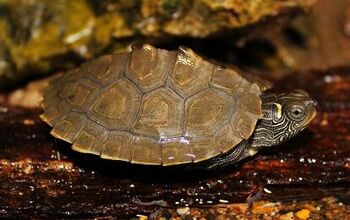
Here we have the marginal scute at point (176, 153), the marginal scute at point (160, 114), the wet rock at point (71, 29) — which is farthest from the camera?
the wet rock at point (71, 29)

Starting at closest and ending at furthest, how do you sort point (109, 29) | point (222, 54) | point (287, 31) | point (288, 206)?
point (288, 206)
point (109, 29)
point (222, 54)
point (287, 31)

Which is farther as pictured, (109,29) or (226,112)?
(109,29)

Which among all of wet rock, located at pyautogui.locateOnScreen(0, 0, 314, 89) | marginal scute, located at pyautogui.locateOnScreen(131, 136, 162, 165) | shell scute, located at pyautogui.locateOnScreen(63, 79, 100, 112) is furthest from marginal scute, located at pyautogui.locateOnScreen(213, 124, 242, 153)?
wet rock, located at pyautogui.locateOnScreen(0, 0, 314, 89)

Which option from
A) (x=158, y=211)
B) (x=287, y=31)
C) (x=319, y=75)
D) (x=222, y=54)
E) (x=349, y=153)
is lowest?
(x=158, y=211)

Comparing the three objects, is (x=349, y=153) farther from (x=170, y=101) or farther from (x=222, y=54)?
(x=222, y=54)

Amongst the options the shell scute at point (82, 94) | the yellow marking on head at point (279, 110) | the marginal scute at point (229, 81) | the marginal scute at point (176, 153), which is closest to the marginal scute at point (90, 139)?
the shell scute at point (82, 94)

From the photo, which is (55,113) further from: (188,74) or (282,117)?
(282,117)

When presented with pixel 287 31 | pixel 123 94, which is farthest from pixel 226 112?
pixel 287 31

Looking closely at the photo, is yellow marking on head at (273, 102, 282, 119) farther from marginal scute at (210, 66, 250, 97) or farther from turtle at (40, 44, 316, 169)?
marginal scute at (210, 66, 250, 97)

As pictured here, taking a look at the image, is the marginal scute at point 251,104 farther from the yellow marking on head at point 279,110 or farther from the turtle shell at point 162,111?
the yellow marking on head at point 279,110
